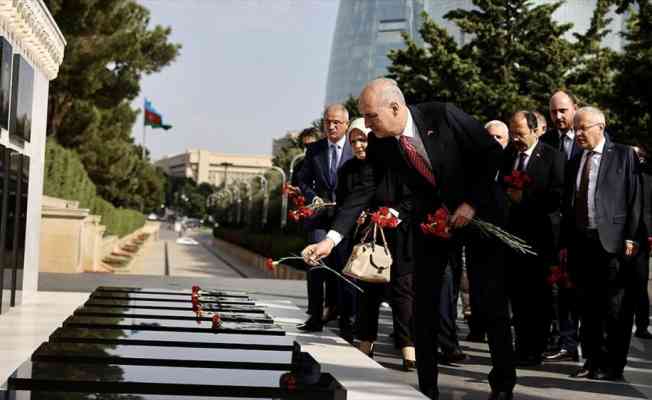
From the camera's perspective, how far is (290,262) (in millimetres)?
31359

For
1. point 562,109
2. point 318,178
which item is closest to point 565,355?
point 562,109

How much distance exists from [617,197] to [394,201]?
63.7 inches

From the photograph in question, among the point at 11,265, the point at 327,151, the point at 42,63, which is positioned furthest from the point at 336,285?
the point at 42,63

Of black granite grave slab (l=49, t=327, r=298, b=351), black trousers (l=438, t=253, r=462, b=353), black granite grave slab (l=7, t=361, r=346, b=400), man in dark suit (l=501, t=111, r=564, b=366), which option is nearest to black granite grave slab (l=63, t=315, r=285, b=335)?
black granite grave slab (l=49, t=327, r=298, b=351)

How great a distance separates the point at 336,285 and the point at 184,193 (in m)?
174

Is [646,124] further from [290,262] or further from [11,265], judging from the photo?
[11,265]

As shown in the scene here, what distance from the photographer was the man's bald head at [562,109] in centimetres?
814

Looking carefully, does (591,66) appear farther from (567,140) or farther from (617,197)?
(617,197)

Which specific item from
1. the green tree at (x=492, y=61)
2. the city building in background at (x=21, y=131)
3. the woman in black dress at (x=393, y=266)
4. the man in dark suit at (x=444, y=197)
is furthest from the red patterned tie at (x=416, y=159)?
the green tree at (x=492, y=61)

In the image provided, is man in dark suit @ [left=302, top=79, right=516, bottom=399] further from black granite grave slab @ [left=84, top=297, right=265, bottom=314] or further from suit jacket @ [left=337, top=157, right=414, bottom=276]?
black granite grave slab @ [left=84, top=297, right=265, bottom=314]

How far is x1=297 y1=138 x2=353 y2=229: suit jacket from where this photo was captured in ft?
27.1

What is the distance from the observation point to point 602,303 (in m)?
6.95

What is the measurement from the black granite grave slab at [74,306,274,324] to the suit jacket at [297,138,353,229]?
98 cm

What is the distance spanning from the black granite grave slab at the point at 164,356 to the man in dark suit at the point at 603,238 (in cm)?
252
